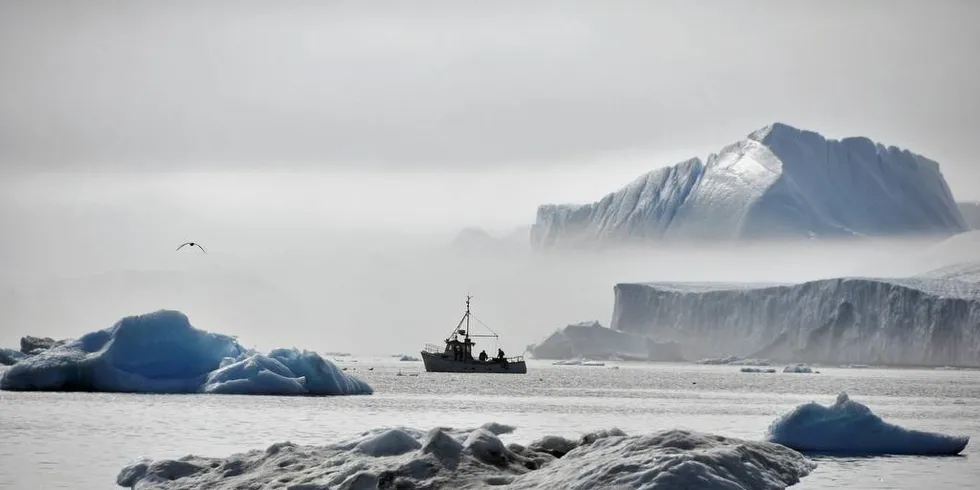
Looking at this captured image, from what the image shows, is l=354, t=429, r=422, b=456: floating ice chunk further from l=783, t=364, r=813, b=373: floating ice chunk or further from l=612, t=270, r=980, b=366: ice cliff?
l=612, t=270, r=980, b=366: ice cliff

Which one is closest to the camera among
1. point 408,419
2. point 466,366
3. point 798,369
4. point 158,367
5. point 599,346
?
point 408,419

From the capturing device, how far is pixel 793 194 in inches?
4099

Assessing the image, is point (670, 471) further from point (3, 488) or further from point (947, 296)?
point (947, 296)

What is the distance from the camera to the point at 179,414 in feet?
90.9

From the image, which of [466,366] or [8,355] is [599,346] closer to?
[466,366]

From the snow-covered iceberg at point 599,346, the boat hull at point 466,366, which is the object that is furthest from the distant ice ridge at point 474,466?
the snow-covered iceberg at point 599,346

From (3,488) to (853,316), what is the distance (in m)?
70.1

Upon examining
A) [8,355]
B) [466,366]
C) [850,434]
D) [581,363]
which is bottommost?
[850,434]

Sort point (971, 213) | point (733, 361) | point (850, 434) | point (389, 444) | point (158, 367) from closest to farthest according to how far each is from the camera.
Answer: point (389, 444) < point (850, 434) < point (158, 367) < point (733, 361) < point (971, 213)

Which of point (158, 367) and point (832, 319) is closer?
point (158, 367)

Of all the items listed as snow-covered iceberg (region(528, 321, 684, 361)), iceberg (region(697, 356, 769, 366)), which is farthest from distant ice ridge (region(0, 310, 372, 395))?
snow-covered iceberg (region(528, 321, 684, 361))

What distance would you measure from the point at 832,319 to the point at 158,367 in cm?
5223

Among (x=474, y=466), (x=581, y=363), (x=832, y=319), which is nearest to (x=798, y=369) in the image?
(x=832, y=319)

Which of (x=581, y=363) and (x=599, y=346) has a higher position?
(x=599, y=346)
